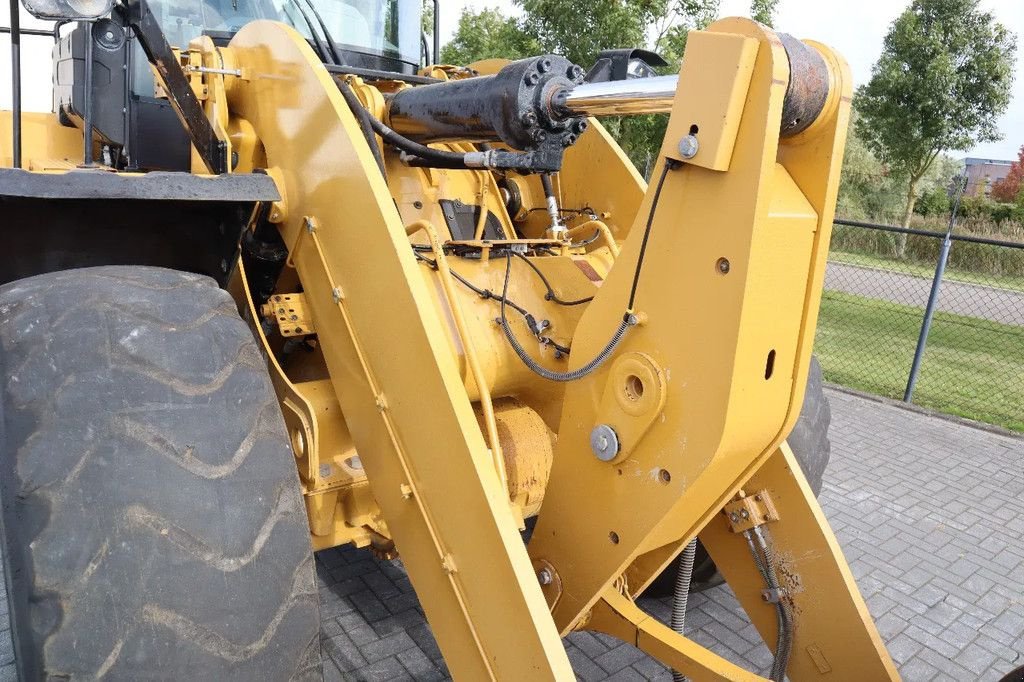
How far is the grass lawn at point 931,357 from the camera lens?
8273mm

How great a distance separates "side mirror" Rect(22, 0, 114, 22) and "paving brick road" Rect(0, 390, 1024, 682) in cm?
244

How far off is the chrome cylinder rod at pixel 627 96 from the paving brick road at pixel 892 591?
2350 millimetres

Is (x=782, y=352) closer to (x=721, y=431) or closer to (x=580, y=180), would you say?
(x=721, y=431)

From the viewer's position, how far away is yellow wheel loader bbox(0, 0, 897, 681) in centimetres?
182

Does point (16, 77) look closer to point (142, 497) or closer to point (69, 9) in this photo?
point (69, 9)

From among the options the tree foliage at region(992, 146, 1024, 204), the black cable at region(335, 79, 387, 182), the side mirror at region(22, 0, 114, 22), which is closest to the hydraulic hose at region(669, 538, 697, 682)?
the black cable at region(335, 79, 387, 182)

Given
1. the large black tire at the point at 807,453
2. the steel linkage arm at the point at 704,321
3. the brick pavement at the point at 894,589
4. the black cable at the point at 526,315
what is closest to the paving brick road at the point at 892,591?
the brick pavement at the point at 894,589

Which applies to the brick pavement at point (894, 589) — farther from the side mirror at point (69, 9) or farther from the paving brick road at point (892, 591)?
the side mirror at point (69, 9)

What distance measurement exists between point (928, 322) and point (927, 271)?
813 centimetres

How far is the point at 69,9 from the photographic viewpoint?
211 centimetres

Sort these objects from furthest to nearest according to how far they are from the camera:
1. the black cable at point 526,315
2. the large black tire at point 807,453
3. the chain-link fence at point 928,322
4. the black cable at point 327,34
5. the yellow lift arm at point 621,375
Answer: the chain-link fence at point 928,322
the black cable at point 327,34
the large black tire at point 807,453
the black cable at point 526,315
the yellow lift arm at point 621,375

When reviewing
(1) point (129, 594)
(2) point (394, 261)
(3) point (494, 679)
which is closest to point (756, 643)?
(3) point (494, 679)

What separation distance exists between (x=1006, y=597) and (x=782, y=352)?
3367 millimetres

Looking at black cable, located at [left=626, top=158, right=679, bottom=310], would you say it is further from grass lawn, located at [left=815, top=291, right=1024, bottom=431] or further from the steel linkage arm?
grass lawn, located at [left=815, top=291, right=1024, bottom=431]
